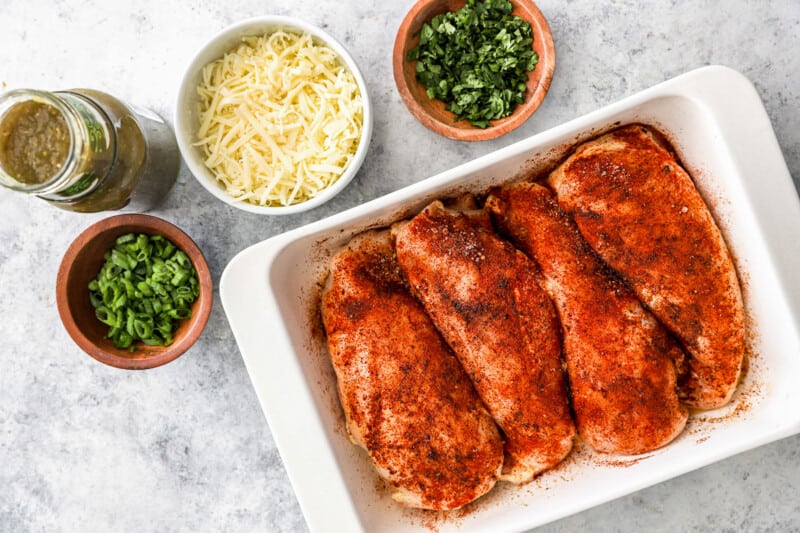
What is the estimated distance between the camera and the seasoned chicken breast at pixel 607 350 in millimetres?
1679

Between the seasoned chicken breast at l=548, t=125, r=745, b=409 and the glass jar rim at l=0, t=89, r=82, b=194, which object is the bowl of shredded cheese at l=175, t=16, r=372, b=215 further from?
the seasoned chicken breast at l=548, t=125, r=745, b=409

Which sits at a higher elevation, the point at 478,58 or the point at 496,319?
the point at 478,58

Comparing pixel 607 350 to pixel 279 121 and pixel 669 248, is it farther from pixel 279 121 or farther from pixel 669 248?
pixel 279 121

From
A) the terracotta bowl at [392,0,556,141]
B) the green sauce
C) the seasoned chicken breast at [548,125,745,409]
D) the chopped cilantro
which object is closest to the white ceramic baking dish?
the seasoned chicken breast at [548,125,745,409]

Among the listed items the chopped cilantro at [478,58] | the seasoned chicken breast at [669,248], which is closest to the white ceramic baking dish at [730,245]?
the seasoned chicken breast at [669,248]

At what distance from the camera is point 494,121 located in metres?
1.97

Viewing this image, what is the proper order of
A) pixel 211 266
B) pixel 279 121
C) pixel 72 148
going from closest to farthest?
pixel 72 148
pixel 279 121
pixel 211 266

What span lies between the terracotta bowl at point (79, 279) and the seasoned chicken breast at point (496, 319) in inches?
24.6

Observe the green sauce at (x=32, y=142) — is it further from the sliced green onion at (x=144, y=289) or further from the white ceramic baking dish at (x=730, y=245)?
the white ceramic baking dish at (x=730, y=245)

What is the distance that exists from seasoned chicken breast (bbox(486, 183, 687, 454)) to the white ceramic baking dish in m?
0.10

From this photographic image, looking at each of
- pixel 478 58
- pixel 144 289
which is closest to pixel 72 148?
pixel 144 289

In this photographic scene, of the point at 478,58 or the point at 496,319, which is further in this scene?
the point at 478,58

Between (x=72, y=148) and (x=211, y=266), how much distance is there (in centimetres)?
61

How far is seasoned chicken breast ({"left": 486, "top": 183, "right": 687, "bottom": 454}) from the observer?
168 centimetres
